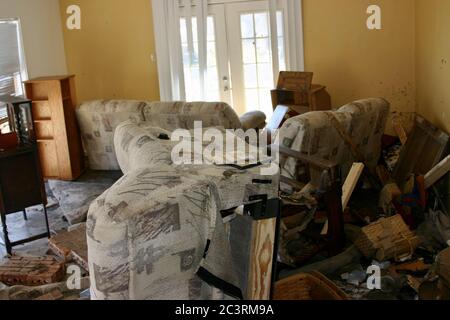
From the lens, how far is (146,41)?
706cm

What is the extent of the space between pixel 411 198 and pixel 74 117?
3.79 meters

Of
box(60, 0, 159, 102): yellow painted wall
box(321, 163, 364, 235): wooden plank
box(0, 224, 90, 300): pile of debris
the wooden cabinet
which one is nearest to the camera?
box(0, 224, 90, 300): pile of debris

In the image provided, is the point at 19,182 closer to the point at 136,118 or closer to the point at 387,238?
the point at 136,118

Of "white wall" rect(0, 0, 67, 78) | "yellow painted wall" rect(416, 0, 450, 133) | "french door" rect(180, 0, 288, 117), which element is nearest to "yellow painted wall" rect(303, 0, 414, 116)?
"yellow painted wall" rect(416, 0, 450, 133)

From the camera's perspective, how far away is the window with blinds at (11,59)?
6047mm

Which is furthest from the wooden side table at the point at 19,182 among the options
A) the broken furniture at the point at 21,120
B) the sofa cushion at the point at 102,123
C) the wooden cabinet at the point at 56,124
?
the sofa cushion at the point at 102,123

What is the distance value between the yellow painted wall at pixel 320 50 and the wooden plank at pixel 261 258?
469 centimetres

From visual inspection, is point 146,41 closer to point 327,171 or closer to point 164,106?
point 164,106

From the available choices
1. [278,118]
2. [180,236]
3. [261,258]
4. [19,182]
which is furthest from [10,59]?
[261,258]

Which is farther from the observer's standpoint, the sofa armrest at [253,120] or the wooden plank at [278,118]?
the sofa armrest at [253,120]

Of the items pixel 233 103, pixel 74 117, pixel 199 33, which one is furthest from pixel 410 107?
pixel 74 117

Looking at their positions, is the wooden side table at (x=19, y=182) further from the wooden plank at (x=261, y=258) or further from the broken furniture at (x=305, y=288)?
the wooden plank at (x=261, y=258)

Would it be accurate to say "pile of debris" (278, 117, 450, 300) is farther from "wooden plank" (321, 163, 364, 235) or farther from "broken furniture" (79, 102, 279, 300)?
"broken furniture" (79, 102, 279, 300)

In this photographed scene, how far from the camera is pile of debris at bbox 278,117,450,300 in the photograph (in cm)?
362
